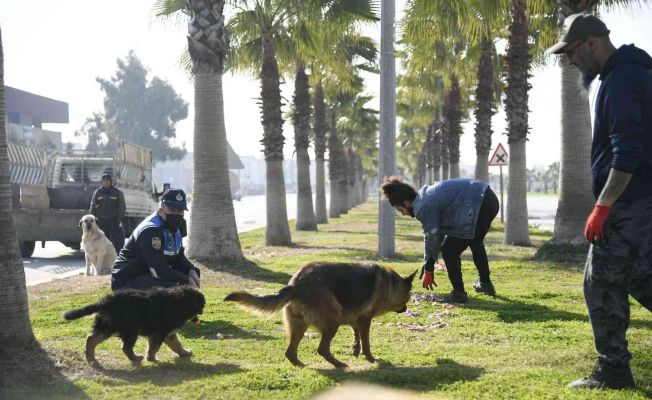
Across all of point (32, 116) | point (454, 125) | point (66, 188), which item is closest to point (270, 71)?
point (66, 188)

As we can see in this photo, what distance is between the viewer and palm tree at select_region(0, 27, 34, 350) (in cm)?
599

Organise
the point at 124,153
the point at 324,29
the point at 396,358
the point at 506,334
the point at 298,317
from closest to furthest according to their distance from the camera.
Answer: the point at 298,317, the point at 396,358, the point at 506,334, the point at 324,29, the point at 124,153

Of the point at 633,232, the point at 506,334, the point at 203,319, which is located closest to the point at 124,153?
the point at 203,319

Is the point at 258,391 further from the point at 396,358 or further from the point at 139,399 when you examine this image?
the point at 396,358

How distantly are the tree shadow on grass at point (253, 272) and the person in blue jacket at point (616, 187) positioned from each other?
7755mm

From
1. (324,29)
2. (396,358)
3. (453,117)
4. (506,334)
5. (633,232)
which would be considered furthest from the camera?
(453,117)

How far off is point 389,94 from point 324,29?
3.45m

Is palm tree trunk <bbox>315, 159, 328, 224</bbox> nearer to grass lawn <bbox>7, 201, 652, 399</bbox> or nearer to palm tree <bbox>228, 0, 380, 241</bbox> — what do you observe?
palm tree <bbox>228, 0, 380, 241</bbox>

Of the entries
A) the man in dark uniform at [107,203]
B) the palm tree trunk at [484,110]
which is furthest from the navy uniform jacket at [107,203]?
the palm tree trunk at [484,110]

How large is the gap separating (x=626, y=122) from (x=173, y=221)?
428 centimetres

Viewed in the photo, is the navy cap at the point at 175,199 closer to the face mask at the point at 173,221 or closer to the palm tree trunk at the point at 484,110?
the face mask at the point at 173,221

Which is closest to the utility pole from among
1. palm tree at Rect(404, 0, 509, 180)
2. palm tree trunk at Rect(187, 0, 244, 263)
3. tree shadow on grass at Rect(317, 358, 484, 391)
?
palm tree at Rect(404, 0, 509, 180)

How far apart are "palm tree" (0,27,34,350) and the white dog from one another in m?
7.82

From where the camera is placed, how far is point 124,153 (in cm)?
2103
